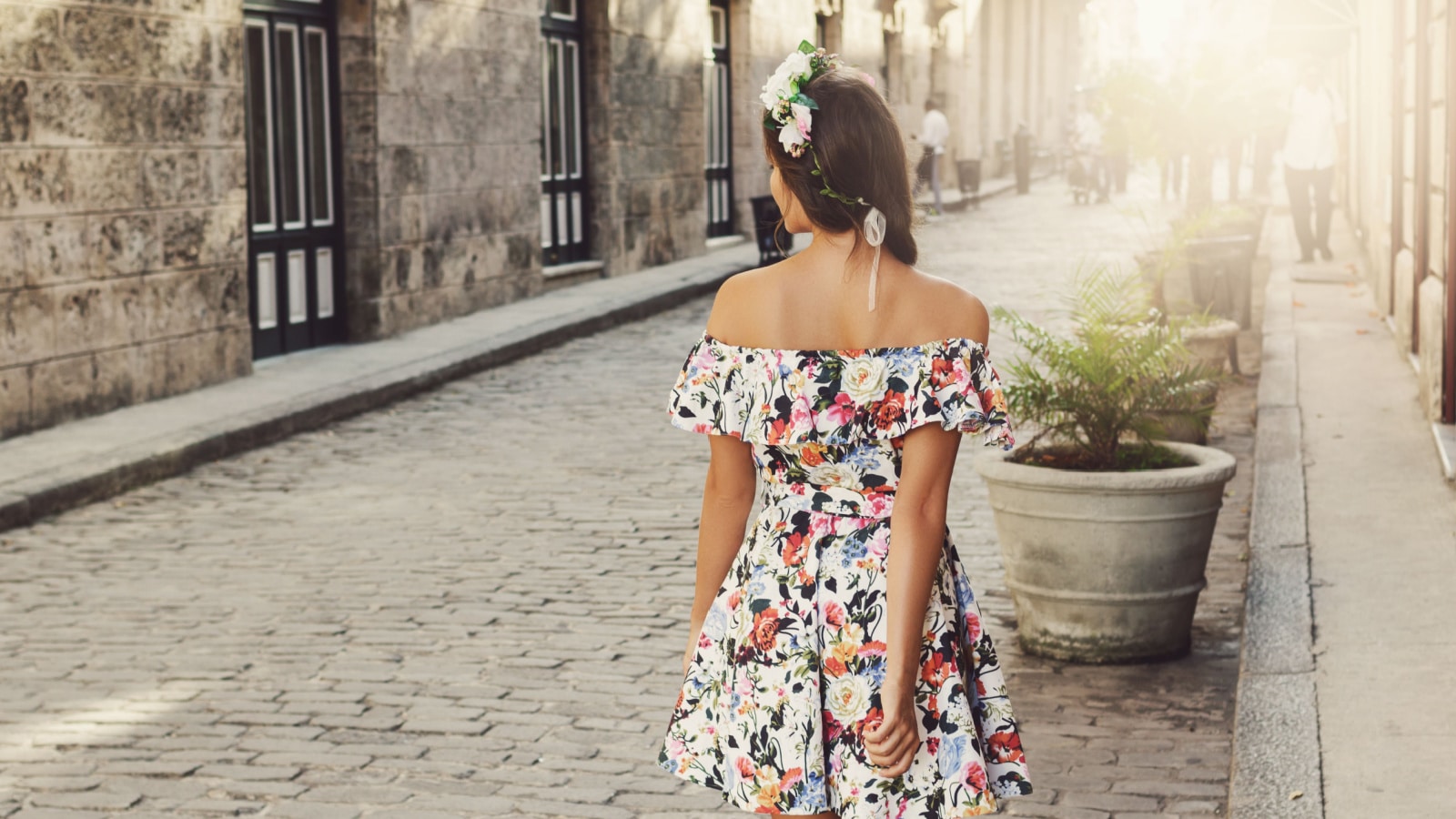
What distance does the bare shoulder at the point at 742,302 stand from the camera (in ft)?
8.93

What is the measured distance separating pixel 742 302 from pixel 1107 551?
2.92 m

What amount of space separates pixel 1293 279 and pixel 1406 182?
4.63 m

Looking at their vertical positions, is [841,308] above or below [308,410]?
above

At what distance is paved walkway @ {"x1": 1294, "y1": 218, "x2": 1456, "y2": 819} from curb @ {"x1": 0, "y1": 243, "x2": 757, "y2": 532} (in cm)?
549

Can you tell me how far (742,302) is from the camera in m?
2.74

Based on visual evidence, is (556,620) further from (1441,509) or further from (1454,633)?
(1441,509)

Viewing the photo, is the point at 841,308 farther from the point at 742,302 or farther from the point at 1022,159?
the point at 1022,159

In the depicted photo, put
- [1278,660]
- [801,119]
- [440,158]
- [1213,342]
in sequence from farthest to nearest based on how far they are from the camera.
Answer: [440,158]
[1213,342]
[1278,660]
[801,119]

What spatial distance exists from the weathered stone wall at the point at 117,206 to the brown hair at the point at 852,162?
25.5 feet

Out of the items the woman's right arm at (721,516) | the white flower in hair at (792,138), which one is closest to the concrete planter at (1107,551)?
the woman's right arm at (721,516)

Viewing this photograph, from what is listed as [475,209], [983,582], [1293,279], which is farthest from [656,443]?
[1293,279]

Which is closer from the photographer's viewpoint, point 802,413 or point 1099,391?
point 802,413

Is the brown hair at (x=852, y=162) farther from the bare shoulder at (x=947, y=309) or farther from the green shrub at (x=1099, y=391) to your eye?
the green shrub at (x=1099, y=391)

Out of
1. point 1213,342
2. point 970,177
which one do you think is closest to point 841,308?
point 1213,342
